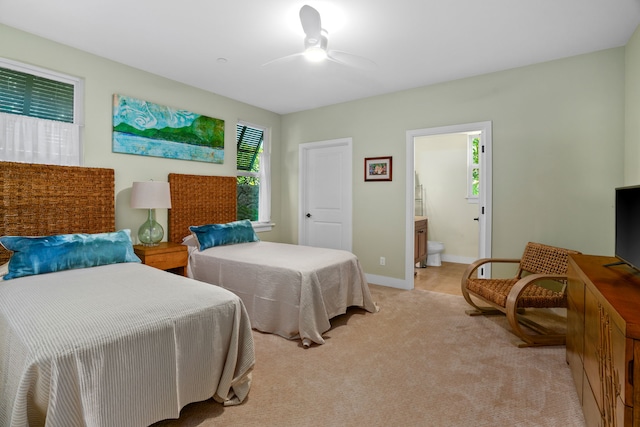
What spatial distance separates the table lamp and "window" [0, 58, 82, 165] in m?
0.60

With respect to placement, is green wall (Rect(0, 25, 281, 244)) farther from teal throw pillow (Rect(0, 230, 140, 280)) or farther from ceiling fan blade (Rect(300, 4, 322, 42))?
ceiling fan blade (Rect(300, 4, 322, 42))

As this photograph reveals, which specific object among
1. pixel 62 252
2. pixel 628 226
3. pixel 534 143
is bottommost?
pixel 62 252

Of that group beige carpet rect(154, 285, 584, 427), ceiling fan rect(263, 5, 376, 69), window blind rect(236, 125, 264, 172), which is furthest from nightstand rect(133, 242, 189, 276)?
ceiling fan rect(263, 5, 376, 69)

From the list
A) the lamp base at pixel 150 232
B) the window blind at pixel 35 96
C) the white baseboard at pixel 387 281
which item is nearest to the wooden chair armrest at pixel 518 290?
the white baseboard at pixel 387 281

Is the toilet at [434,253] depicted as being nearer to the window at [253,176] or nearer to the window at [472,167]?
the window at [472,167]

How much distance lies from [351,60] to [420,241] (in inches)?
124

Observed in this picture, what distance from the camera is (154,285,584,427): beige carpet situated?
1748 millimetres

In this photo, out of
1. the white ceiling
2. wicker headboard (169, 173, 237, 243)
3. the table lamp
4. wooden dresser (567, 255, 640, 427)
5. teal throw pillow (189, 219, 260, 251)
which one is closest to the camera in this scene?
wooden dresser (567, 255, 640, 427)

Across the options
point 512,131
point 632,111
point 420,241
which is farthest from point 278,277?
point 632,111

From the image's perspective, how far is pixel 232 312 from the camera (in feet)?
6.22

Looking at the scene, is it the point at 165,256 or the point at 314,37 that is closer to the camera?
the point at 314,37

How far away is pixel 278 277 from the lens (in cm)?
279

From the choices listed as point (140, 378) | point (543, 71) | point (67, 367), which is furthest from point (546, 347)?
point (67, 367)

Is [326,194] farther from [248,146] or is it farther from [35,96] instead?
[35,96]
